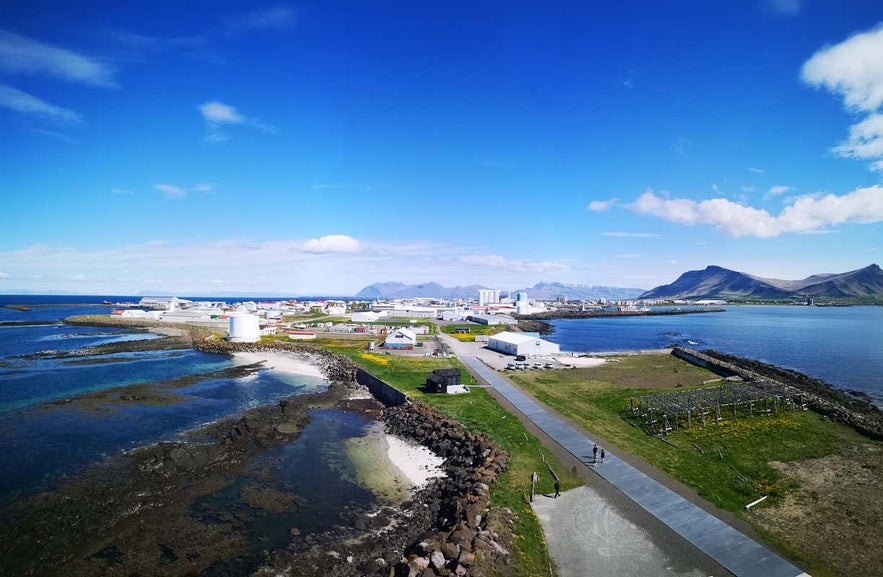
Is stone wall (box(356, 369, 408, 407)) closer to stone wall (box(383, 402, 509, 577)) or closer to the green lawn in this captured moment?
stone wall (box(383, 402, 509, 577))

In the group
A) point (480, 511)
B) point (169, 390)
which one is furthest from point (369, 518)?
point (169, 390)

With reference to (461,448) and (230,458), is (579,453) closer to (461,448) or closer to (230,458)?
(461,448)

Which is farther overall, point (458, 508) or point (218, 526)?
point (218, 526)

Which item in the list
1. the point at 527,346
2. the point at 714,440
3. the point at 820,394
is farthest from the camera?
the point at 527,346

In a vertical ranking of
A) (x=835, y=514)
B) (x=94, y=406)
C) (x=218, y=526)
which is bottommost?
(x=218, y=526)

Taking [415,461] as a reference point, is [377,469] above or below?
below

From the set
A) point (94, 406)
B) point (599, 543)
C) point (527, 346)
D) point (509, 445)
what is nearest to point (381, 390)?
point (509, 445)

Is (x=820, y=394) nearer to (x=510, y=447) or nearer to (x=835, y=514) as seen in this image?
(x=835, y=514)
